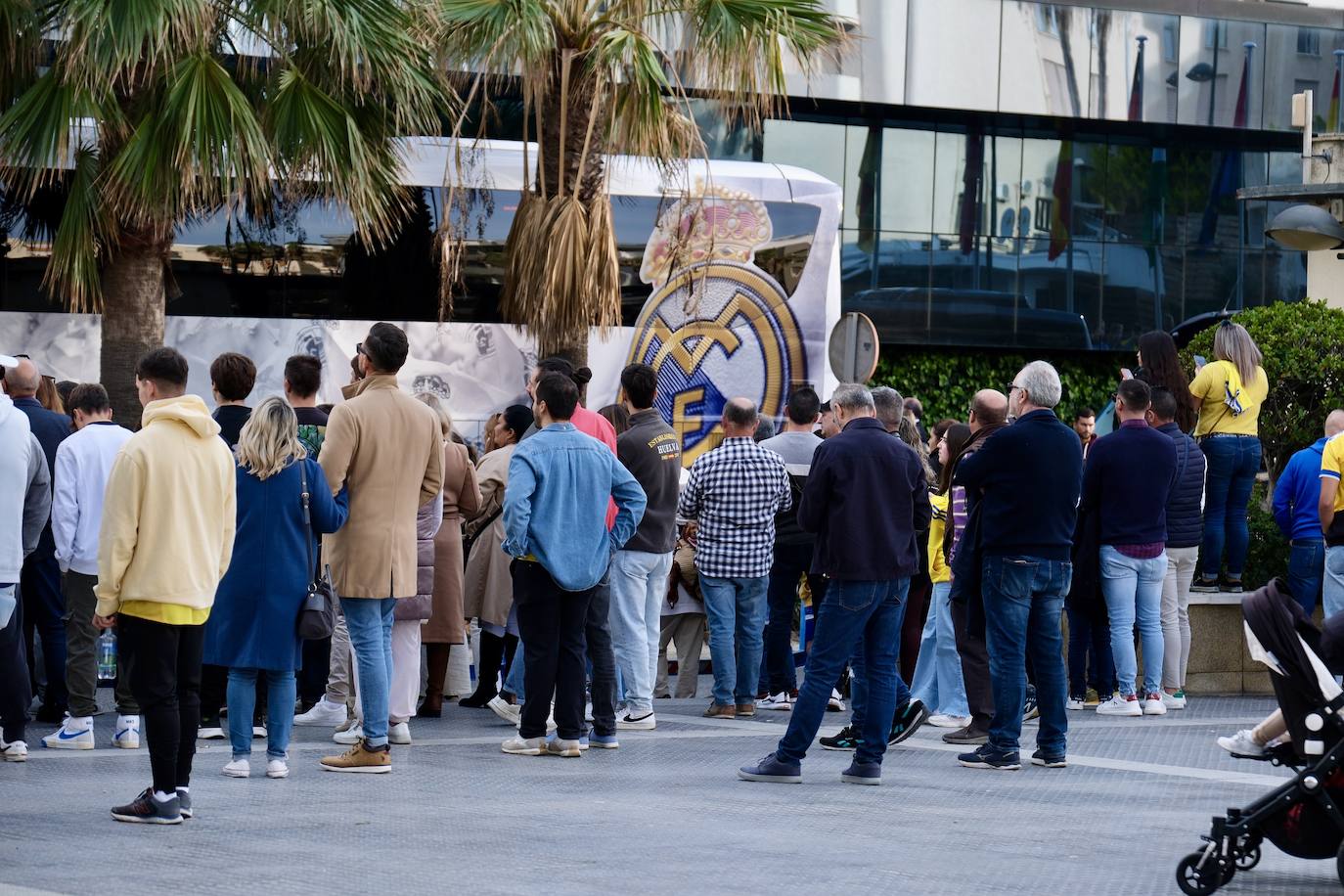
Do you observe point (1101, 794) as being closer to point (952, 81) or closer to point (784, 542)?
point (784, 542)

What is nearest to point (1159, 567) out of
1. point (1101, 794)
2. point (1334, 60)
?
point (1101, 794)

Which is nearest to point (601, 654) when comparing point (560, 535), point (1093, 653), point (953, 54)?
point (560, 535)

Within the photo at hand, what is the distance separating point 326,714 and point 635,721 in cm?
176

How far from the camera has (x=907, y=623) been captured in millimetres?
11406

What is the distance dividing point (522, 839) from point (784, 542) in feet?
15.0

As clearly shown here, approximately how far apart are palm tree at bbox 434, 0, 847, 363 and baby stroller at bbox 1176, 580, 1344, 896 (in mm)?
8930

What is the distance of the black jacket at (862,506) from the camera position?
8281 millimetres

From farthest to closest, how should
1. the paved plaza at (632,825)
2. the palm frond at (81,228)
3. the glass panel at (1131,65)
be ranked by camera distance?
the glass panel at (1131,65)
the palm frond at (81,228)
the paved plaza at (632,825)

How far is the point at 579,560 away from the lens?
8.77 meters

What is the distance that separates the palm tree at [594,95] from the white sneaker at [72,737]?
19.8ft

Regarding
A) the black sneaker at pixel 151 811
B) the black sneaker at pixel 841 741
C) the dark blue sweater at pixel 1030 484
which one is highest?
the dark blue sweater at pixel 1030 484

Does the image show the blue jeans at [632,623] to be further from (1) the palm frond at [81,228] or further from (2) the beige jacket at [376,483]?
(1) the palm frond at [81,228]

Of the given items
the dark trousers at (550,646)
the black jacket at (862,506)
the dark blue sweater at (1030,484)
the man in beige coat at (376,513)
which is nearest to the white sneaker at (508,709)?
the dark trousers at (550,646)

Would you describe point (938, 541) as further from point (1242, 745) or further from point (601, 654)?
point (1242, 745)
